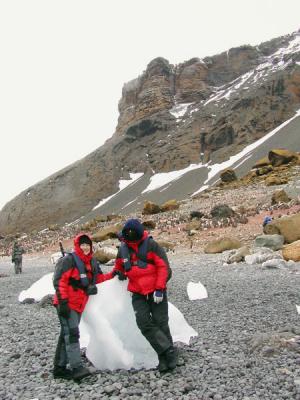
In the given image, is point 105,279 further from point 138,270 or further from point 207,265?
point 207,265

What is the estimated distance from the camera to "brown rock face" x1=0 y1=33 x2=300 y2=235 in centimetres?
11912

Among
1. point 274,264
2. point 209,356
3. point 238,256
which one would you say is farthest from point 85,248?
point 238,256

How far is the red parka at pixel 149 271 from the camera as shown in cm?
664

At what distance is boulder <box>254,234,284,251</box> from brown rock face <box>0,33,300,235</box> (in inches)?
3565

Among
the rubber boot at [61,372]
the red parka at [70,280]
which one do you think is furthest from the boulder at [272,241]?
the rubber boot at [61,372]

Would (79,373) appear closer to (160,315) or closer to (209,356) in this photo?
(160,315)

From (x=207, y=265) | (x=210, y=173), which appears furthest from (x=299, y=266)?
(x=210, y=173)

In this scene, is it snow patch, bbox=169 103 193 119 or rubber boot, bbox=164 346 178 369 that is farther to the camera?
snow patch, bbox=169 103 193 119

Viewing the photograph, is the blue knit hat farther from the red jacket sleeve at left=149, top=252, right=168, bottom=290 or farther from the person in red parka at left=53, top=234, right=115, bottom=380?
the person in red parka at left=53, top=234, right=115, bottom=380

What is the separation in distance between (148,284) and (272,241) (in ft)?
46.8

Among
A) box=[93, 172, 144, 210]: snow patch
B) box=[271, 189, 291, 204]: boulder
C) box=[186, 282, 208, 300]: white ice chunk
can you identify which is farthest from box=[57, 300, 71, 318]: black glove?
box=[93, 172, 144, 210]: snow patch

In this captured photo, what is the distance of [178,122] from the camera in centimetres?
13600

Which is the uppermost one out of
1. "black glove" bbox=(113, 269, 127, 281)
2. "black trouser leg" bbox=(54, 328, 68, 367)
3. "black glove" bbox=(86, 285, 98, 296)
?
"black glove" bbox=(113, 269, 127, 281)

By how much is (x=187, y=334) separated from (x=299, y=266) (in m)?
8.42
